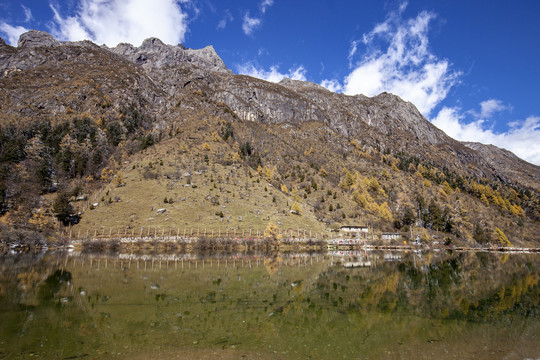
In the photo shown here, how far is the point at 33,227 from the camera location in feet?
193

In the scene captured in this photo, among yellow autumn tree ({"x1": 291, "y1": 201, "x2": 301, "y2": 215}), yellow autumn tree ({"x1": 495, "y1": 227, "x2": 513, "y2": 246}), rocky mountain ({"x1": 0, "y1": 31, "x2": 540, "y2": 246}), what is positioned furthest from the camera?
yellow autumn tree ({"x1": 495, "y1": 227, "x2": 513, "y2": 246})

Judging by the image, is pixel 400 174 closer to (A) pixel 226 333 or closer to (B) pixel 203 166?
(B) pixel 203 166

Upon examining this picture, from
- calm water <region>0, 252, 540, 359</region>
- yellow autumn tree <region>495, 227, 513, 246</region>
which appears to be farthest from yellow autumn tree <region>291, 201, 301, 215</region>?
yellow autumn tree <region>495, 227, 513, 246</region>

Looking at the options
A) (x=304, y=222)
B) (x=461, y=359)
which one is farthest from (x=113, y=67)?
(x=461, y=359)

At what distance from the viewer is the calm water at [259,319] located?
10.4 meters

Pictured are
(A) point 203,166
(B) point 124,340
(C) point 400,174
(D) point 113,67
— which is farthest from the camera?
(D) point 113,67

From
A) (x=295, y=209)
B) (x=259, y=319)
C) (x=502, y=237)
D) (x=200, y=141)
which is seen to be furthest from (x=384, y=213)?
(x=259, y=319)

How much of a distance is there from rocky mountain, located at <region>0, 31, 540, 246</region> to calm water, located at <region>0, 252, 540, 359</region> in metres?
55.9

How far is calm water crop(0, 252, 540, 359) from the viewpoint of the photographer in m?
10.4

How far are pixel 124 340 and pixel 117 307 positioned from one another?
537 cm

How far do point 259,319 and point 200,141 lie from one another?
99.1 meters

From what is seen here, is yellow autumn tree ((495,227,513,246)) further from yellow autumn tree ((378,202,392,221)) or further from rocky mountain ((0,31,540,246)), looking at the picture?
yellow autumn tree ((378,202,392,221))

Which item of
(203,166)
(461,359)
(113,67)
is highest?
(113,67)

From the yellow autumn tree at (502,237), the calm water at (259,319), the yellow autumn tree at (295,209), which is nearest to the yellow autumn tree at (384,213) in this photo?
the yellow autumn tree at (502,237)
